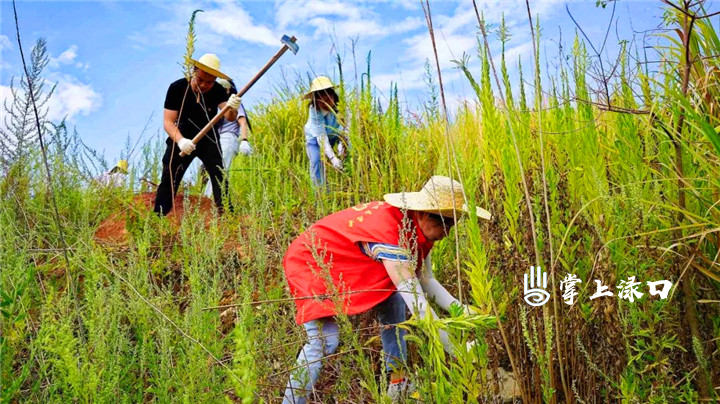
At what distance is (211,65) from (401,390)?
376cm

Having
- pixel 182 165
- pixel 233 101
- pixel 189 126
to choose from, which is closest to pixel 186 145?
pixel 182 165

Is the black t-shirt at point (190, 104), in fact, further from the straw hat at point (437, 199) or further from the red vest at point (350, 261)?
the straw hat at point (437, 199)

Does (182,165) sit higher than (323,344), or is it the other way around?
(182,165)

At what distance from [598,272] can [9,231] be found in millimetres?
2277

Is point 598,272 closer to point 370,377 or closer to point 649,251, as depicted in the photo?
point 649,251

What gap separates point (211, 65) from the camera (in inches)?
198

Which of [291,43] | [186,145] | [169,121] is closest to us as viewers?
[291,43]

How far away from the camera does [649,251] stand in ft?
5.47

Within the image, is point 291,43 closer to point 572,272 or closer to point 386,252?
point 386,252

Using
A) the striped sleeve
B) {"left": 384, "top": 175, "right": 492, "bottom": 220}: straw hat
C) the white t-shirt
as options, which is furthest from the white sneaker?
→ the white t-shirt

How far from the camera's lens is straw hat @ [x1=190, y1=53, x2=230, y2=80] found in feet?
15.3

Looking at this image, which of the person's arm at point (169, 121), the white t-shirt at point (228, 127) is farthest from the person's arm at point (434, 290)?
the white t-shirt at point (228, 127)

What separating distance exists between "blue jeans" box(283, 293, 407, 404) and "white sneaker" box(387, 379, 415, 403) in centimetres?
7

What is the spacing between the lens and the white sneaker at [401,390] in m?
1.99
